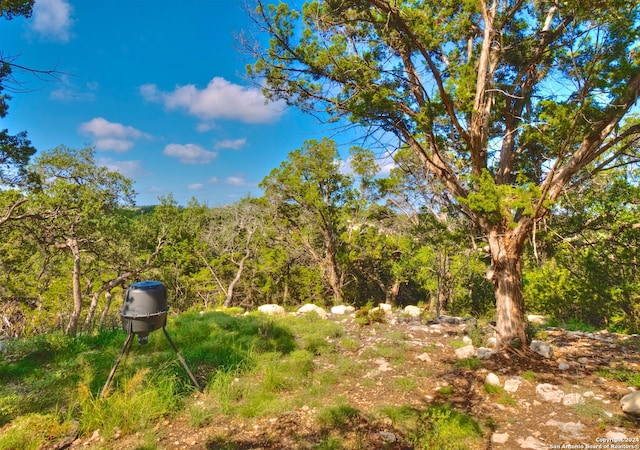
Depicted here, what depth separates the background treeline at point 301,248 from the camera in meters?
6.20

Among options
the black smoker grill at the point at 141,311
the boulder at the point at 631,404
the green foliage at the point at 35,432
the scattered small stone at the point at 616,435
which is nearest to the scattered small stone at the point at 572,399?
the boulder at the point at 631,404

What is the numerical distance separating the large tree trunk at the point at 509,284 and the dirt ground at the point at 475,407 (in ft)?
0.96

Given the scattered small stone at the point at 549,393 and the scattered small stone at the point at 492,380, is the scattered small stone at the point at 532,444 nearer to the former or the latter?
the scattered small stone at the point at 549,393

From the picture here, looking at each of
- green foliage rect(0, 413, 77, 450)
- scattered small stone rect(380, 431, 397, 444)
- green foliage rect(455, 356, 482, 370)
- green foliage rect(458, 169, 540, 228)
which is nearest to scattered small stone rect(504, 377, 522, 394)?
green foliage rect(455, 356, 482, 370)

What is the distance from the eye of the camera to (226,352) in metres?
4.99

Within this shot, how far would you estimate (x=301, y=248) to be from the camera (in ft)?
51.4

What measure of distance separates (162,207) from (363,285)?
12396 mm

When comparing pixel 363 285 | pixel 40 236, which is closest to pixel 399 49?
pixel 40 236

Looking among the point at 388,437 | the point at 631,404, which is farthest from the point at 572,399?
the point at 388,437

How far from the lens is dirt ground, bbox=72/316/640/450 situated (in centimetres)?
285

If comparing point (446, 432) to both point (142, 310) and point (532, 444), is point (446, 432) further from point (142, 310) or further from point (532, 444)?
point (142, 310)

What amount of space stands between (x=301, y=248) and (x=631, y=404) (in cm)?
1326

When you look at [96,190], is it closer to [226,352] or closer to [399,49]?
[226,352]

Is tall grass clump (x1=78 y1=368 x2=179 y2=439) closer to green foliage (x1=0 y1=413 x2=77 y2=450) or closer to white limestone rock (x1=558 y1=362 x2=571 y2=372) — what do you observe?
green foliage (x1=0 y1=413 x2=77 y2=450)
